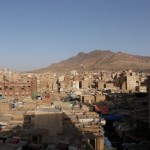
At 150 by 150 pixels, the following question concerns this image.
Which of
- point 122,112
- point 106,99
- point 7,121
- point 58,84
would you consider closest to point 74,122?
point 7,121

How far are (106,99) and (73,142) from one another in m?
23.8

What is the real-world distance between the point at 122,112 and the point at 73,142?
15515 mm

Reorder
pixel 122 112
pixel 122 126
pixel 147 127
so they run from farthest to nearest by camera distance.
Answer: pixel 122 112
pixel 122 126
pixel 147 127

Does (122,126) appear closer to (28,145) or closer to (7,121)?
(7,121)

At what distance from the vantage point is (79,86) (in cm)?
5962

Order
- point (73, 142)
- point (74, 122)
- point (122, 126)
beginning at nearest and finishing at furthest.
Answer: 1. point (73, 142)
2. point (74, 122)
3. point (122, 126)

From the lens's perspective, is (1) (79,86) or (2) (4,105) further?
(1) (79,86)

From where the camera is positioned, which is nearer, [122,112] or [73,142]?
[73,142]

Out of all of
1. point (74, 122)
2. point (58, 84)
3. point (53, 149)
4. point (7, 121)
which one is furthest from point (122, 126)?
point (58, 84)

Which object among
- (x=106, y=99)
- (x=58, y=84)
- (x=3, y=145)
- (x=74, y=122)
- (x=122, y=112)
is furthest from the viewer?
(x=58, y=84)

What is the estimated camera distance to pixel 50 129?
1581 centimetres

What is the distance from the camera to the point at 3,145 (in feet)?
43.2

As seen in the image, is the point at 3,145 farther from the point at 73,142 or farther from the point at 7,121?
the point at 7,121

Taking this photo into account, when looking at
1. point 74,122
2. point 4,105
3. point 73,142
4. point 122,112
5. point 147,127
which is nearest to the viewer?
point 73,142
